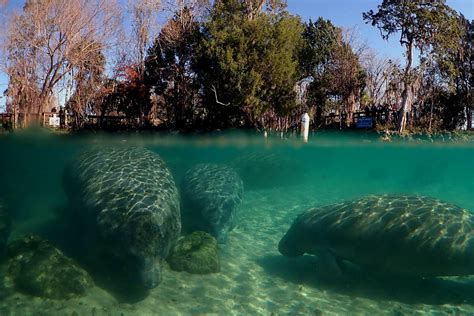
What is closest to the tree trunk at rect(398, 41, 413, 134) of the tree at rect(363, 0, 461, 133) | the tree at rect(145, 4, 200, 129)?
the tree at rect(363, 0, 461, 133)

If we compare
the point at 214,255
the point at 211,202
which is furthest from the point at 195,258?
the point at 211,202

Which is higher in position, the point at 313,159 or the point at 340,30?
the point at 340,30

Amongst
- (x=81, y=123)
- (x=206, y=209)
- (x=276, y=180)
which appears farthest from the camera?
(x=81, y=123)

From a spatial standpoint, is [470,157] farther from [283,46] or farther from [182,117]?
[182,117]

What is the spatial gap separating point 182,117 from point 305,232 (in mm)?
25521

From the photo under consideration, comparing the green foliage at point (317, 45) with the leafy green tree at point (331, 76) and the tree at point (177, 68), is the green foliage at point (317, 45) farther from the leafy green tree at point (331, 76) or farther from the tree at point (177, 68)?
the tree at point (177, 68)

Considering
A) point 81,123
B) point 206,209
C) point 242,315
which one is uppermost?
point 81,123

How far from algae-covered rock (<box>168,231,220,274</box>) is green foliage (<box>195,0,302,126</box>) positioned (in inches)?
814

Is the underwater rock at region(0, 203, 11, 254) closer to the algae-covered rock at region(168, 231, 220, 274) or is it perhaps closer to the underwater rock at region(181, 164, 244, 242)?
the algae-covered rock at region(168, 231, 220, 274)

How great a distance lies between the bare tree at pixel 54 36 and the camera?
26.7 metres

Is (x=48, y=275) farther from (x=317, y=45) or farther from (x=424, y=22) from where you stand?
(x=317, y=45)

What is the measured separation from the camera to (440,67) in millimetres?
29172

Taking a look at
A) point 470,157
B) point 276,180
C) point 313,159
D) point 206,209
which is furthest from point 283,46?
point 206,209

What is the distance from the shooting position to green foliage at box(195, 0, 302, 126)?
2764cm
